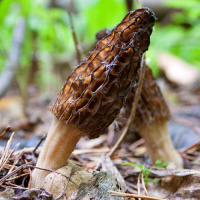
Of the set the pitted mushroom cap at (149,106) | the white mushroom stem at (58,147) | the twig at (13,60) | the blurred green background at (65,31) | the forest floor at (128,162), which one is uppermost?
the blurred green background at (65,31)

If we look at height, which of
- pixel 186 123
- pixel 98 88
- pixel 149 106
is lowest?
pixel 186 123

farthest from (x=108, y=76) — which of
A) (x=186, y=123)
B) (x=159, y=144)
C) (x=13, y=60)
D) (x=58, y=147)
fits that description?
(x=13, y=60)

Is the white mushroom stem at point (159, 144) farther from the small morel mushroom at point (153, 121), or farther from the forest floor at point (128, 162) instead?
the forest floor at point (128, 162)

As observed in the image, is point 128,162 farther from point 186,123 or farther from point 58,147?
point 186,123

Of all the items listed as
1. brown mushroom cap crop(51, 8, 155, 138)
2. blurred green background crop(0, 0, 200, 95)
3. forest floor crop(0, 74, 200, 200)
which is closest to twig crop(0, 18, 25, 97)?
blurred green background crop(0, 0, 200, 95)

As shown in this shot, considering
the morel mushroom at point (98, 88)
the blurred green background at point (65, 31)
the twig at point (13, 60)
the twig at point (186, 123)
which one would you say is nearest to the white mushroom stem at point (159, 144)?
the twig at point (186, 123)
